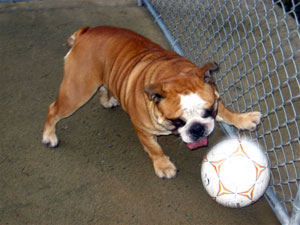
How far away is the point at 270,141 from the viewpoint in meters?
3.69

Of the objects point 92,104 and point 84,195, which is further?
point 92,104

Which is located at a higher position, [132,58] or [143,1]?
[132,58]

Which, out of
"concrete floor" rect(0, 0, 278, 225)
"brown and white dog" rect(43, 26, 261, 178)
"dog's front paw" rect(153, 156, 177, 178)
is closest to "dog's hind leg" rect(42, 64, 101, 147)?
"brown and white dog" rect(43, 26, 261, 178)

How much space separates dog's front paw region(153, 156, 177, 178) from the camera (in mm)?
3461

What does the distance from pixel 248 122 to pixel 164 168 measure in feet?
2.73

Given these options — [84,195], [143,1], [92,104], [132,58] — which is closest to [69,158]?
[84,195]

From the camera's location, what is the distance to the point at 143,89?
301 cm

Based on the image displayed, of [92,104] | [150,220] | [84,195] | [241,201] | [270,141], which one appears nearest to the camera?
[241,201]

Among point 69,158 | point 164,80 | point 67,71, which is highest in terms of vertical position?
point 164,80

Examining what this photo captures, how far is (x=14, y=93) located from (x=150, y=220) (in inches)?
86.1

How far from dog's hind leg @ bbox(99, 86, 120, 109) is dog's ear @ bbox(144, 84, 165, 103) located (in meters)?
1.34

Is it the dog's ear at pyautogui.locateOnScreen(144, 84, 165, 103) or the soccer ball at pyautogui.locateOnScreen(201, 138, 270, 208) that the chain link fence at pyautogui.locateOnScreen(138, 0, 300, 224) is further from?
the dog's ear at pyautogui.locateOnScreen(144, 84, 165, 103)

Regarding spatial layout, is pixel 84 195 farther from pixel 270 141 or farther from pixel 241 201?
pixel 270 141

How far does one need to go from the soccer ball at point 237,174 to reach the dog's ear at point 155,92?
620 mm
